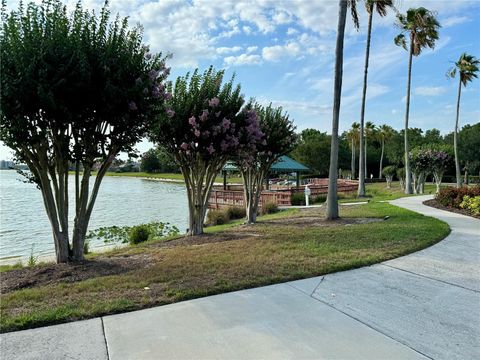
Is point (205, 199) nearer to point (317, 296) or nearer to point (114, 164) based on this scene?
point (114, 164)

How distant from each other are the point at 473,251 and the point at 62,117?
7124 millimetres

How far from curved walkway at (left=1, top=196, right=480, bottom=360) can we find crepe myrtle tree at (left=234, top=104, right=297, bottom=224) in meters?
7.99

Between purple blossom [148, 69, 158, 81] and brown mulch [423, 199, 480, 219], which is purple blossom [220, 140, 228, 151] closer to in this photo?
purple blossom [148, 69, 158, 81]

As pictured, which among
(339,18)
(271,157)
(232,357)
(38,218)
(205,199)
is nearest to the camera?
(232,357)

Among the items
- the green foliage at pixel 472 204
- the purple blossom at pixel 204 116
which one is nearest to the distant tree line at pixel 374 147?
the green foliage at pixel 472 204

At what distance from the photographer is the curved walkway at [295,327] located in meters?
3.09

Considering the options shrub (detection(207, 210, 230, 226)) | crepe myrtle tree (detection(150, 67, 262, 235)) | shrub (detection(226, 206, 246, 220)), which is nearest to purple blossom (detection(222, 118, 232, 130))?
crepe myrtle tree (detection(150, 67, 262, 235))

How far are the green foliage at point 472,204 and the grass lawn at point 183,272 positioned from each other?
4.24 metres

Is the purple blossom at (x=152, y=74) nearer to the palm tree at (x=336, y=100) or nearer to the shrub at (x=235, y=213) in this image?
the palm tree at (x=336, y=100)

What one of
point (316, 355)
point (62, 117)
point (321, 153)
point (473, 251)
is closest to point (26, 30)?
point (62, 117)

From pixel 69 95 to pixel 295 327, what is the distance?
460 cm

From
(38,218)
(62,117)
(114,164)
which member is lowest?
(38,218)

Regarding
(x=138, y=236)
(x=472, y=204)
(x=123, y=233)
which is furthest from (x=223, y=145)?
(x=472, y=204)

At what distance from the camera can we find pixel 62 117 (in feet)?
19.4
